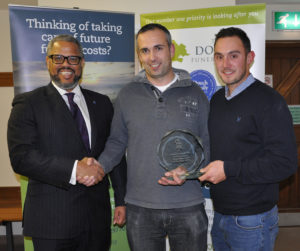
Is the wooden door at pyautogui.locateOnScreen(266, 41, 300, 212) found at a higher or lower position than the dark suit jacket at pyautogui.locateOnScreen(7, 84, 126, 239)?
higher

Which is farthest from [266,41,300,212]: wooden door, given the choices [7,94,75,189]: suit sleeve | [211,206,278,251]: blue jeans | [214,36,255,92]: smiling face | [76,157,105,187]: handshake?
[7,94,75,189]: suit sleeve

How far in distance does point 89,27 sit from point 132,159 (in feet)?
5.09

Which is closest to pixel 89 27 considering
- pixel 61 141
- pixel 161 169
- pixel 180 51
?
pixel 180 51

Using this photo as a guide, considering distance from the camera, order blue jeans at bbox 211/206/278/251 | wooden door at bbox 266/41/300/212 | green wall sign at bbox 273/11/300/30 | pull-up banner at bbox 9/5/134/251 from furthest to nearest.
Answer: wooden door at bbox 266/41/300/212, green wall sign at bbox 273/11/300/30, pull-up banner at bbox 9/5/134/251, blue jeans at bbox 211/206/278/251

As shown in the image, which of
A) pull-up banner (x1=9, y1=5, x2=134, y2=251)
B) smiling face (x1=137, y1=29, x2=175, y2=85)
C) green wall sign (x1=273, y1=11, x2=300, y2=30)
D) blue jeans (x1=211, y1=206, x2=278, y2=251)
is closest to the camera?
blue jeans (x1=211, y1=206, x2=278, y2=251)

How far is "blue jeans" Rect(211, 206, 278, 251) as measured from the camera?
1.74m

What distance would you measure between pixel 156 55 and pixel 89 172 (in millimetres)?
871

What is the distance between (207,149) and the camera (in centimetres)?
198

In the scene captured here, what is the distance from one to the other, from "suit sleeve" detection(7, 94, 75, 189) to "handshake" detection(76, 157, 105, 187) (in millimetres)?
58

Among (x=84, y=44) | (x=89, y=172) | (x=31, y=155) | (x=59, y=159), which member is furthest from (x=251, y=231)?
(x=84, y=44)

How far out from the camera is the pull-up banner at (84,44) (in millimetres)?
2740

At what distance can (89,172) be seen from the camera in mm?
1885

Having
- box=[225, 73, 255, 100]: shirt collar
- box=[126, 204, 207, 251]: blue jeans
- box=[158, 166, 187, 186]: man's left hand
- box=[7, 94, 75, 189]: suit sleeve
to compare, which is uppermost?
box=[225, 73, 255, 100]: shirt collar

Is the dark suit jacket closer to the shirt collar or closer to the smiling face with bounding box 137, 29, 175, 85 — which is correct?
the smiling face with bounding box 137, 29, 175, 85
